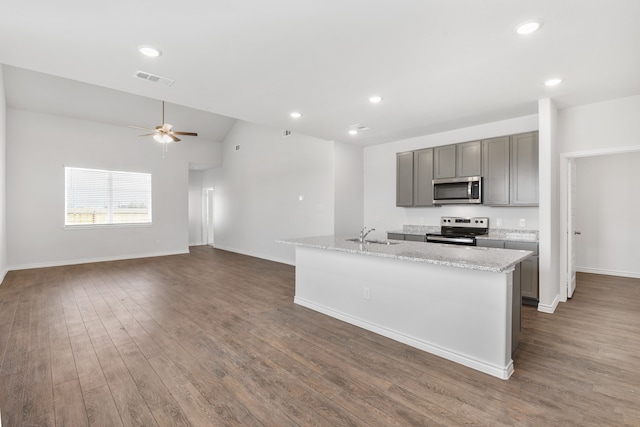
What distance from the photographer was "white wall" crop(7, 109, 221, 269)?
251 inches

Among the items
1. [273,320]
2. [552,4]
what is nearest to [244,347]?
[273,320]

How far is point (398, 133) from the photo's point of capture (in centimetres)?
534

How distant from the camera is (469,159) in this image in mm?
4820

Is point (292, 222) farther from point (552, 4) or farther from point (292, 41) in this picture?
point (552, 4)

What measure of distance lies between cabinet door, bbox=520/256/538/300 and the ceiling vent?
4.76 meters

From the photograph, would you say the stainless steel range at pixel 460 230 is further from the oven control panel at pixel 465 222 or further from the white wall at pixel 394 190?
the white wall at pixel 394 190

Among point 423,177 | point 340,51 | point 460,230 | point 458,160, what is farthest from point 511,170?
point 340,51

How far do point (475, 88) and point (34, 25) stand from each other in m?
3.88

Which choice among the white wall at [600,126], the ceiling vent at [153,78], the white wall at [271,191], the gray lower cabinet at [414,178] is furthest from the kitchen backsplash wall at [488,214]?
the ceiling vent at [153,78]

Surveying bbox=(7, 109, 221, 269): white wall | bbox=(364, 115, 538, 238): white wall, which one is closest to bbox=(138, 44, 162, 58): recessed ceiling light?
bbox=(364, 115, 538, 238): white wall

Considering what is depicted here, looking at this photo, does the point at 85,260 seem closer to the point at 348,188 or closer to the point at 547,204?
the point at 348,188

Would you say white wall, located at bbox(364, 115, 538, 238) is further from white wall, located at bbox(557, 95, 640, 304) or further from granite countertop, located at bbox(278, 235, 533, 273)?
granite countertop, located at bbox(278, 235, 533, 273)

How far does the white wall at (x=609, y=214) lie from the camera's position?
5.48m

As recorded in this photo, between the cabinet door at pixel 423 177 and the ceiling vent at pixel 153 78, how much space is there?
4.03 meters
